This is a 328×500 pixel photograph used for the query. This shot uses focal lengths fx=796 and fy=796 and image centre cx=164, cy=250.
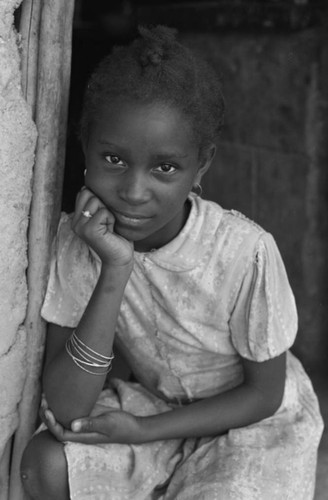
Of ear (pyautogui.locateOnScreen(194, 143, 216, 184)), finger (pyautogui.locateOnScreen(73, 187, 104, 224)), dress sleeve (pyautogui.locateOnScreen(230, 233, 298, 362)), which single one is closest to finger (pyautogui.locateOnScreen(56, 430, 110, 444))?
dress sleeve (pyautogui.locateOnScreen(230, 233, 298, 362))

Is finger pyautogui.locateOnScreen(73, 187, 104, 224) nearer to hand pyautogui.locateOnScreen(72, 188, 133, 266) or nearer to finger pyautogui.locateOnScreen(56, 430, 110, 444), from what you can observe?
hand pyautogui.locateOnScreen(72, 188, 133, 266)

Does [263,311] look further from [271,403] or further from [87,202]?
[87,202]

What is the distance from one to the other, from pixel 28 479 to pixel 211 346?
55 centimetres

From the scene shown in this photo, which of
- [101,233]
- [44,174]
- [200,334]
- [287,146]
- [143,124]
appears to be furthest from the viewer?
[287,146]

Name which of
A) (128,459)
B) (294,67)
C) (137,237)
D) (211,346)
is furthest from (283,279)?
(294,67)

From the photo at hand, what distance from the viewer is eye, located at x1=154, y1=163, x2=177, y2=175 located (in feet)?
5.66

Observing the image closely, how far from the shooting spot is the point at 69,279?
1.99m

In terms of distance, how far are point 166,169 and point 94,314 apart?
37cm

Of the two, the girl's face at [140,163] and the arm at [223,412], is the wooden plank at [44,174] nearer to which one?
the girl's face at [140,163]

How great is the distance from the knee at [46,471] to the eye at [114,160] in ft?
2.25

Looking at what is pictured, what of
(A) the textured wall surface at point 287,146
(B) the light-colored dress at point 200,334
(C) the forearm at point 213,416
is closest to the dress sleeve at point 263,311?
(B) the light-colored dress at point 200,334

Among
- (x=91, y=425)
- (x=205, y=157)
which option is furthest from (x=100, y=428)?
(x=205, y=157)

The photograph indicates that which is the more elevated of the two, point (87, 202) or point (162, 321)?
point (87, 202)

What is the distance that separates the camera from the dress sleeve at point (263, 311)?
1.92 m
